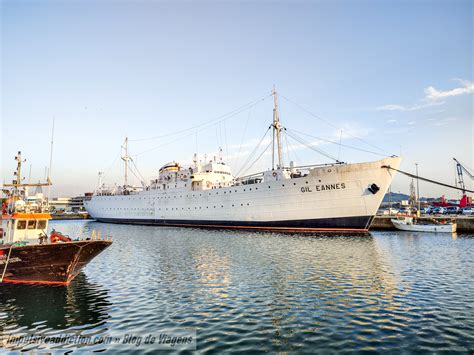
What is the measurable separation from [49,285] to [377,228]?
4066 cm

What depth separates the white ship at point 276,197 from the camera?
103 feet

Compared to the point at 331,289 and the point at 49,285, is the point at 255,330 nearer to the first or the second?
the point at 331,289

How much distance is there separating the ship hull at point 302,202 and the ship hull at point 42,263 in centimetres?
2534

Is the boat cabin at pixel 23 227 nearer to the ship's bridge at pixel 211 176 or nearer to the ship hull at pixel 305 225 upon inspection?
the ship hull at pixel 305 225

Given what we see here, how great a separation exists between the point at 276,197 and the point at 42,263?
26.6m

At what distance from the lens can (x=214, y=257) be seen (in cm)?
1920

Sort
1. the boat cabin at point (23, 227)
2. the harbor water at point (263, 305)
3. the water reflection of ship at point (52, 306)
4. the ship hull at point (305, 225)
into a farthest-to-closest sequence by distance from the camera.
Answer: the ship hull at point (305, 225), the boat cabin at point (23, 227), the water reflection of ship at point (52, 306), the harbor water at point (263, 305)

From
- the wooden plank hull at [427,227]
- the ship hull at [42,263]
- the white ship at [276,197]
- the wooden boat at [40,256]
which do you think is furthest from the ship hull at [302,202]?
the ship hull at [42,263]

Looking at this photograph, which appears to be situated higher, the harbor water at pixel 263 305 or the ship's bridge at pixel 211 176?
the ship's bridge at pixel 211 176

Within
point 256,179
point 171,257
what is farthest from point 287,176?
point 171,257

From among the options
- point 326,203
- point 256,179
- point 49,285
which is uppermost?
point 256,179

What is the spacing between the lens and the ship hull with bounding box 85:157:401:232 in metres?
31.2

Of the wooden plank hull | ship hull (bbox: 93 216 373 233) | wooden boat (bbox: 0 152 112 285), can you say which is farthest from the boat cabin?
the wooden plank hull

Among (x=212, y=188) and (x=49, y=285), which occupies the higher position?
(x=212, y=188)
